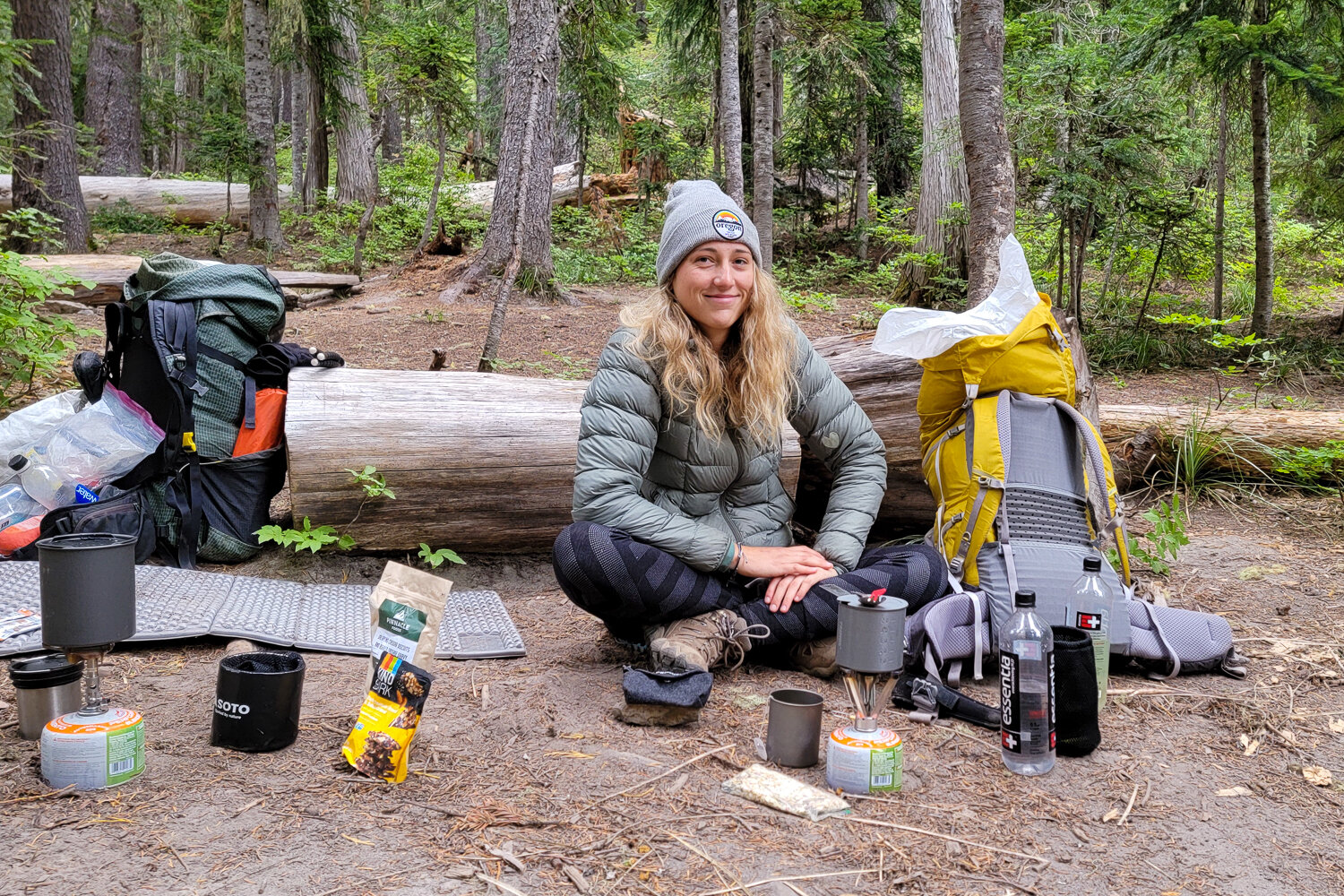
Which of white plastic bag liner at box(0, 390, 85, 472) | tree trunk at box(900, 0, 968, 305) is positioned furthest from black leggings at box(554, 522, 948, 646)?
tree trunk at box(900, 0, 968, 305)

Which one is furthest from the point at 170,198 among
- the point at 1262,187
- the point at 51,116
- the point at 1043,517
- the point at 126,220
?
the point at 1043,517

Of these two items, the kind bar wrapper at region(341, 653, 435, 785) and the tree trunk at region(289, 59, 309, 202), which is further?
the tree trunk at region(289, 59, 309, 202)

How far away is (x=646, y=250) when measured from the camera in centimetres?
1266

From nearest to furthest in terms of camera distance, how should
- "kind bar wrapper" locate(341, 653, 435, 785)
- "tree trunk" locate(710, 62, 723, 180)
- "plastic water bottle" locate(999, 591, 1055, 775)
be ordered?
"kind bar wrapper" locate(341, 653, 435, 785) → "plastic water bottle" locate(999, 591, 1055, 775) → "tree trunk" locate(710, 62, 723, 180)

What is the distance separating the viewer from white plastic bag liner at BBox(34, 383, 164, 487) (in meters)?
3.85

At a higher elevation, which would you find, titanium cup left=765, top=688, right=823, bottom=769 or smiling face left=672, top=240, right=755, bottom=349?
smiling face left=672, top=240, right=755, bottom=349

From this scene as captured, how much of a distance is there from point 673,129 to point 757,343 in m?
13.8

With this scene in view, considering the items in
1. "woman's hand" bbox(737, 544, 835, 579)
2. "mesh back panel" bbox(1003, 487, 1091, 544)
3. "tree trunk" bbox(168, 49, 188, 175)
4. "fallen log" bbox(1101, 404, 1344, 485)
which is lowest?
"woman's hand" bbox(737, 544, 835, 579)

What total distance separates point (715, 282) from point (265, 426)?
2.15 m

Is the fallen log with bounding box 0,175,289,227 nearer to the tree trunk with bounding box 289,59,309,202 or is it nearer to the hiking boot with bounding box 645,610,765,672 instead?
the tree trunk with bounding box 289,59,309,202

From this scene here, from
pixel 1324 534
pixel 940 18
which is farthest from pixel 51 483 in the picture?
pixel 940 18

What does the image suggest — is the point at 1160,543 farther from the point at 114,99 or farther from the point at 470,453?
the point at 114,99

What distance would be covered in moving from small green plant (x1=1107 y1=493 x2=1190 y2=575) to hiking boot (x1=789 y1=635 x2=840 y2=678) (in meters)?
1.57

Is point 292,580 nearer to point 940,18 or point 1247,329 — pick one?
point 1247,329
